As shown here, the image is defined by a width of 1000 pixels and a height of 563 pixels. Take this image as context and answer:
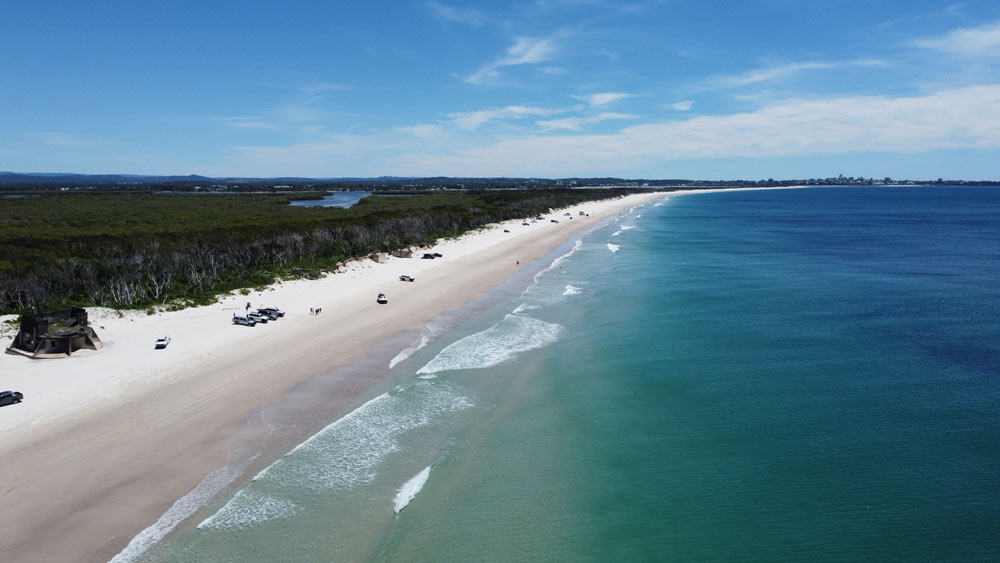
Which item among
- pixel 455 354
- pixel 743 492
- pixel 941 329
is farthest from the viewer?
pixel 941 329

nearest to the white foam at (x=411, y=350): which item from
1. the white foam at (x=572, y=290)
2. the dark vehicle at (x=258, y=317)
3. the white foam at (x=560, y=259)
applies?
the dark vehicle at (x=258, y=317)

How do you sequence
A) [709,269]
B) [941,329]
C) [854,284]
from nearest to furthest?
[941,329] → [854,284] → [709,269]

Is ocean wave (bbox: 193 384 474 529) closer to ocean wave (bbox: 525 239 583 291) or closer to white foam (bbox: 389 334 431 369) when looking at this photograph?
white foam (bbox: 389 334 431 369)

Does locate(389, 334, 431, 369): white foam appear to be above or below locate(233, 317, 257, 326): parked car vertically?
below

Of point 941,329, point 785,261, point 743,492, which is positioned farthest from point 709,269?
point 743,492

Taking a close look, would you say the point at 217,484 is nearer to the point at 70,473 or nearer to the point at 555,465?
the point at 70,473

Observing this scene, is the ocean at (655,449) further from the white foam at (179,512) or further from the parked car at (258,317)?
the parked car at (258,317)

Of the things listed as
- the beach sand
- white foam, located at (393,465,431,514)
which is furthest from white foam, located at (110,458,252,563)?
white foam, located at (393,465,431,514)

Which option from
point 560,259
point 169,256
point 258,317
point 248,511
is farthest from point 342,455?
point 560,259
